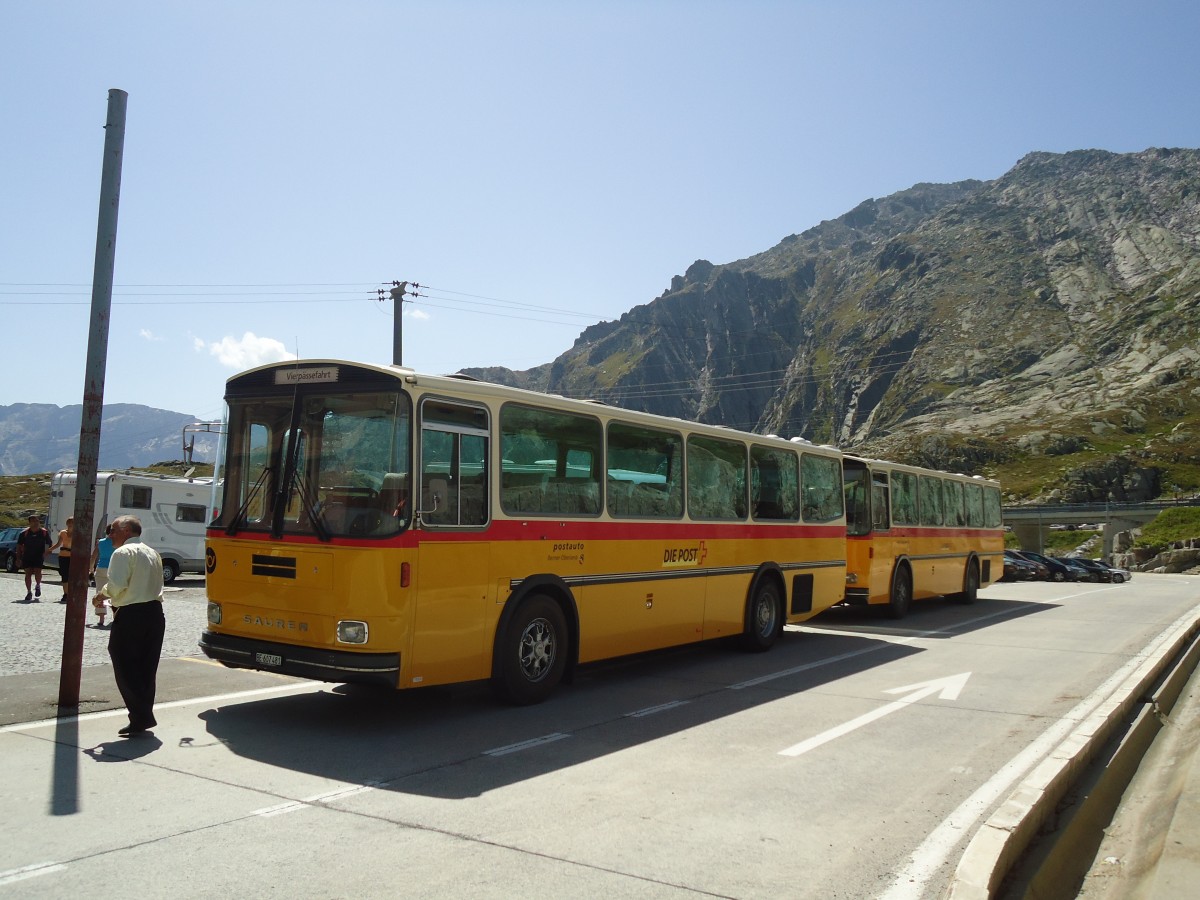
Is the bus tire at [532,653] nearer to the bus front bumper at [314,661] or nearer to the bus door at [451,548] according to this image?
the bus door at [451,548]

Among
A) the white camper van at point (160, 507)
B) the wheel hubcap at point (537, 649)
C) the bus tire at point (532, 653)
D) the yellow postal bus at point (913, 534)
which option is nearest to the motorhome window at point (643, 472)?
the bus tire at point (532, 653)

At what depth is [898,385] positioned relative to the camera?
193875mm

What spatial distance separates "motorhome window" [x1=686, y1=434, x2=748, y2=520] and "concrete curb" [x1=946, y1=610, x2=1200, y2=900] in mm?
5013

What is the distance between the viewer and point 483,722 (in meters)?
8.60

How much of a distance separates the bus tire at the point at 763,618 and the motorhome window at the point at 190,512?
2032 cm

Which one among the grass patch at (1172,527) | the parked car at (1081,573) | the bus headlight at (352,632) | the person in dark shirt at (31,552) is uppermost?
the grass patch at (1172,527)

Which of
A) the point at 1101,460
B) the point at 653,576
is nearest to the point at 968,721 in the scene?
the point at 653,576

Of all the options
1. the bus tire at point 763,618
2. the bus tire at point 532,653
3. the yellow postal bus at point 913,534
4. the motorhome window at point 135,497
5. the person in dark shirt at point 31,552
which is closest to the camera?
the bus tire at point 532,653

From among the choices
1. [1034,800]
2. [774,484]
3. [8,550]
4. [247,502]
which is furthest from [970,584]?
[8,550]

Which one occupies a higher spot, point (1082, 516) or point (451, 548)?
point (1082, 516)

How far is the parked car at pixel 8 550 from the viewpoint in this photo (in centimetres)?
3381

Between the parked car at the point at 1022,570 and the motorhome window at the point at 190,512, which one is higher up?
the motorhome window at the point at 190,512

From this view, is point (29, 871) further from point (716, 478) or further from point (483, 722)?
point (716, 478)

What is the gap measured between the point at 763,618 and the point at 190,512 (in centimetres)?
2086
